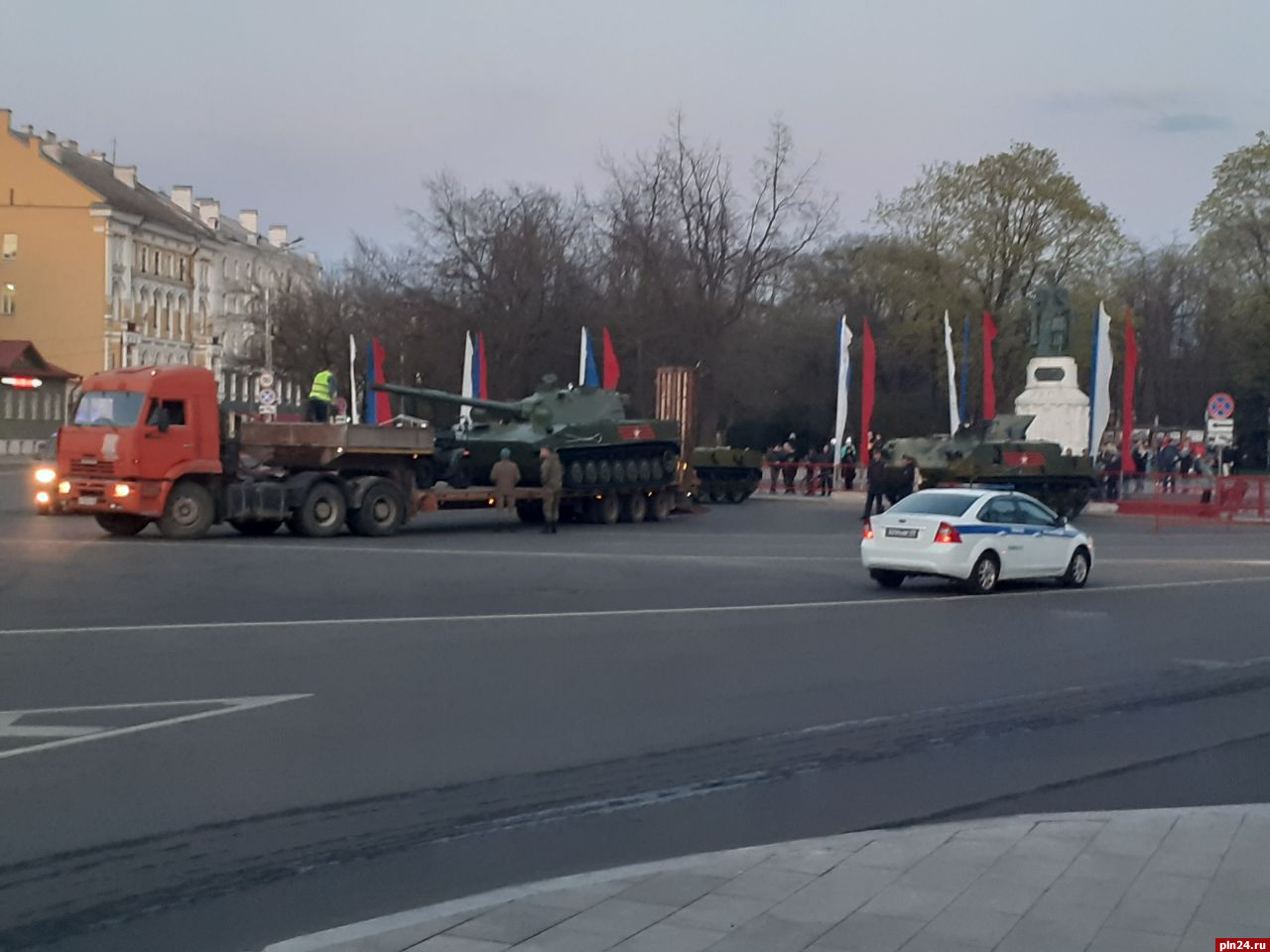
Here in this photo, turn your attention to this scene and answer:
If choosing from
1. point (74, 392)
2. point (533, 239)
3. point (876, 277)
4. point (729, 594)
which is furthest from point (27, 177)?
point (729, 594)

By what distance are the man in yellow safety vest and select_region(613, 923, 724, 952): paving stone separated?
A: 23.6 metres

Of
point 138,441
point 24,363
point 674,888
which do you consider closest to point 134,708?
point 674,888

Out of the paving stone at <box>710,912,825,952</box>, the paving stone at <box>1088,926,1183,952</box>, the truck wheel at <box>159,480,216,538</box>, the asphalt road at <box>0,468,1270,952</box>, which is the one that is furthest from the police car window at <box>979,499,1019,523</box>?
the paving stone at <box>710,912,825,952</box>

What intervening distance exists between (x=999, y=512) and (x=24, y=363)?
5786 centimetres

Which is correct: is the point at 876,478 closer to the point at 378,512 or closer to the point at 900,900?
the point at 378,512

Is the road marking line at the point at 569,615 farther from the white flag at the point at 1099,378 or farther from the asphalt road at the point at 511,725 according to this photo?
the white flag at the point at 1099,378

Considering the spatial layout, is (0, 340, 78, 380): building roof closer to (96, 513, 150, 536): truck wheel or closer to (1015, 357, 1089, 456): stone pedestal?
(1015, 357, 1089, 456): stone pedestal

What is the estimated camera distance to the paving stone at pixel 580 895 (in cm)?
597

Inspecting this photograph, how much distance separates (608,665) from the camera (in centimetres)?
1301

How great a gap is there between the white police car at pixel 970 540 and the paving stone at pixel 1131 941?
14.0m

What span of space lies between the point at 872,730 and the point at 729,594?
342 inches

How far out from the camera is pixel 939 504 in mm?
20125

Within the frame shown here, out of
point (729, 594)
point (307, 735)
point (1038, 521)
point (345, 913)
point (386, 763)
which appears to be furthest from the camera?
point (1038, 521)

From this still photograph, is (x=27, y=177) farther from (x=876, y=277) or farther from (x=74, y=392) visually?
(x=74, y=392)
